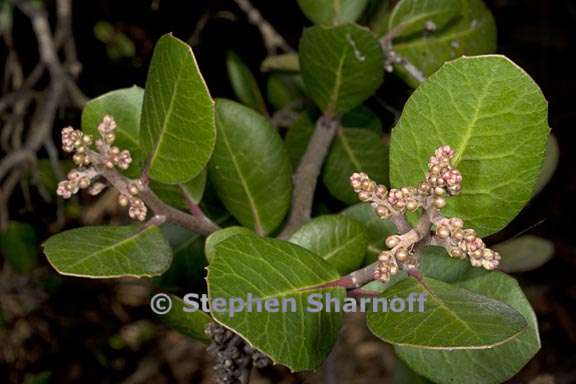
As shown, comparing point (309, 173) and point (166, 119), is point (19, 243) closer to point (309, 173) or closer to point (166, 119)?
point (309, 173)

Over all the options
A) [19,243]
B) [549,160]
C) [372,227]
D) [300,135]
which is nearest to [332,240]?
[372,227]

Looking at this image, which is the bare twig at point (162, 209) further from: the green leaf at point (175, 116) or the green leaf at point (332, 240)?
the green leaf at point (332, 240)

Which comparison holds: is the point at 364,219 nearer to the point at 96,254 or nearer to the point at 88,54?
the point at 96,254

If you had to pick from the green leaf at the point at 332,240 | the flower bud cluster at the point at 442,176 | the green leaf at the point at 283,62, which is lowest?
the green leaf at the point at 332,240

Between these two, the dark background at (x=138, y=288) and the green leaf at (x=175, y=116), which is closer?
the green leaf at (x=175, y=116)

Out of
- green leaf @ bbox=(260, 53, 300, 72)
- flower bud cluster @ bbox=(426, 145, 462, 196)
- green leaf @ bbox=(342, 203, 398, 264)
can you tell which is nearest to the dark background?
green leaf @ bbox=(260, 53, 300, 72)

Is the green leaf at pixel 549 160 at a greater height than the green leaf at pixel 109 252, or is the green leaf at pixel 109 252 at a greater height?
the green leaf at pixel 109 252

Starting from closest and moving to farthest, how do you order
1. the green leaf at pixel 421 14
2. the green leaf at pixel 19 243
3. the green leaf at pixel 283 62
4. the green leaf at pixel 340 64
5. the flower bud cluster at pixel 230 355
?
the flower bud cluster at pixel 230 355 < the green leaf at pixel 340 64 < the green leaf at pixel 421 14 < the green leaf at pixel 283 62 < the green leaf at pixel 19 243

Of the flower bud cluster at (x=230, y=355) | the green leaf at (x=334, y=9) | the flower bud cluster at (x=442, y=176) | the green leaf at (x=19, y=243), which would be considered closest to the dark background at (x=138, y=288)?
the green leaf at (x=19, y=243)
